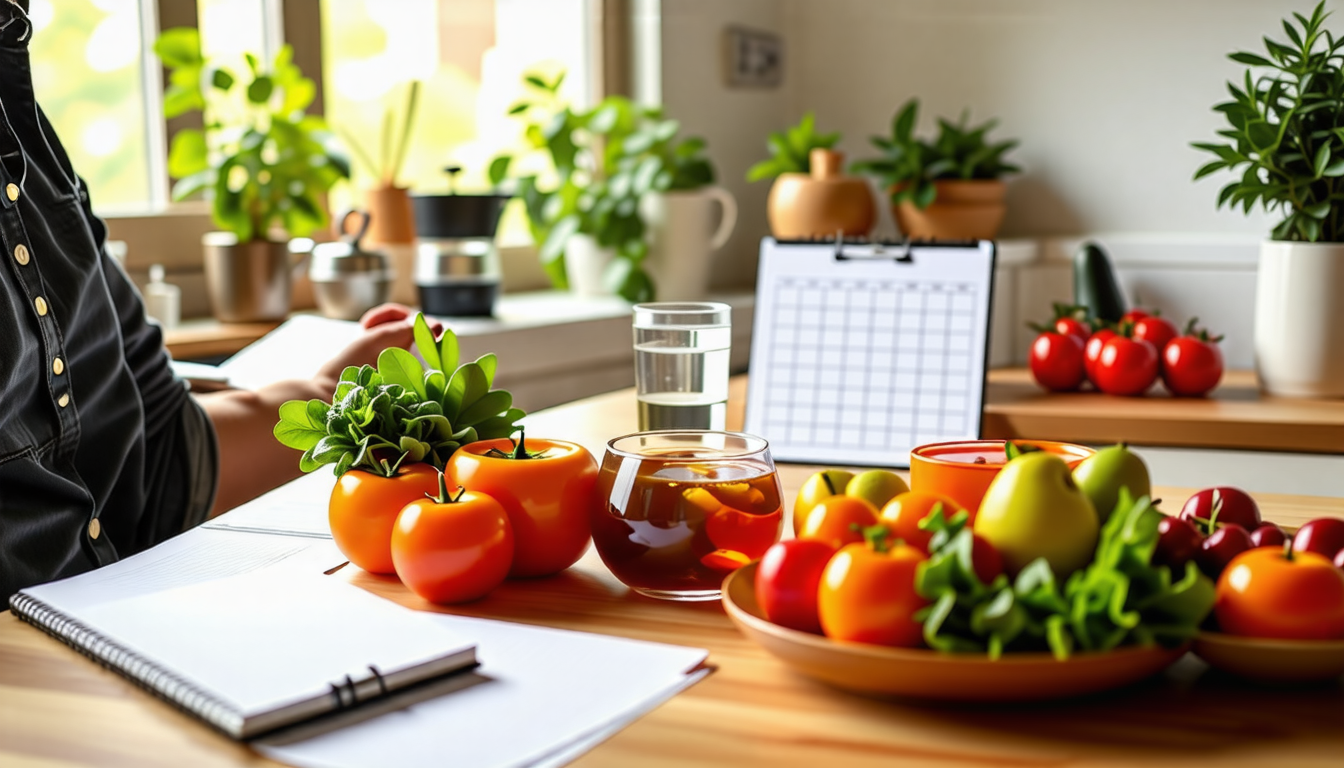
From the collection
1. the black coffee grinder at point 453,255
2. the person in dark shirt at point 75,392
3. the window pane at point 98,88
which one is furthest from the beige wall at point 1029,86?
the person in dark shirt at point 75,392

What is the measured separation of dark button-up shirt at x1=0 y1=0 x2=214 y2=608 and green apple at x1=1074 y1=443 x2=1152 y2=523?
0.82 metres

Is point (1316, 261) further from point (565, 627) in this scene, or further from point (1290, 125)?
point (565, 627)

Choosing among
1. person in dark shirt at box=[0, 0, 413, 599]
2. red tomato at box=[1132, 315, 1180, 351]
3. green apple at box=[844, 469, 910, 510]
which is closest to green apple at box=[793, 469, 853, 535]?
green apple at box=[844, 469, 910, 510]

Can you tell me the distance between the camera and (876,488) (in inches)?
31.3

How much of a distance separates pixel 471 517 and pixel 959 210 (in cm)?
195

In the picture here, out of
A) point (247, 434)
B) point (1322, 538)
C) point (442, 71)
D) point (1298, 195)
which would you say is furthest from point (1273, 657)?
point (442, 71)

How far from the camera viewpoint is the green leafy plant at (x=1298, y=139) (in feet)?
5.16

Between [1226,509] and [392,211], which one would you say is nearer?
[1226,509]

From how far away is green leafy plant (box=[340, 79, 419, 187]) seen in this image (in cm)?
238

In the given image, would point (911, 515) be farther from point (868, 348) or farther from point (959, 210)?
point (959, 210)

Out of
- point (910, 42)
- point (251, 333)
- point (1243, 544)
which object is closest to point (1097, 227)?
point (910, 42)

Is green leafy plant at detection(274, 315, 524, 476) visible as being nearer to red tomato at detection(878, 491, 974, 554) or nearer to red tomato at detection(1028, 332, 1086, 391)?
red tomato at detection(878, 491, 974, 554)

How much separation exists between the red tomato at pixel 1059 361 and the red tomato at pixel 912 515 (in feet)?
3.86

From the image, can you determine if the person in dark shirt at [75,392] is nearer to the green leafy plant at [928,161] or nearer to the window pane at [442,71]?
the window pane at [442,71]
